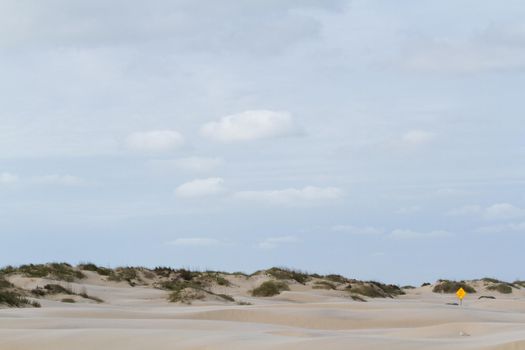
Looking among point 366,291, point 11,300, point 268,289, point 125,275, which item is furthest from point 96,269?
point 11,300

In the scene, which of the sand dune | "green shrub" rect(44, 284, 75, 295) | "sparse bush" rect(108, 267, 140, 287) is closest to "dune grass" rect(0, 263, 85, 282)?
"sparse bush" rect(108, 267, 140, 287)

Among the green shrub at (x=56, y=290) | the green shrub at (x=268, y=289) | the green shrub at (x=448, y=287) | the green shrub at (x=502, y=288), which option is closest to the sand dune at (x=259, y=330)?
the green shrub at (x=56, y=290)

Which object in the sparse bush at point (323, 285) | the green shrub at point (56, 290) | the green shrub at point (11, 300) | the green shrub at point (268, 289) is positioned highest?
the sparse bush at point (323, 285)

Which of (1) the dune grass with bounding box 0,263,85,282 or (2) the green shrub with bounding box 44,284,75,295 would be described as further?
(1) the dune grass with bounding box 0,263,85,282

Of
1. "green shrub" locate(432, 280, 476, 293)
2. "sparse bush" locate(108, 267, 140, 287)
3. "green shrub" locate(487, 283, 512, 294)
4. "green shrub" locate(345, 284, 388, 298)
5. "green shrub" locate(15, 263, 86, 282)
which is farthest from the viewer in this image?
"green shrub" locate(487, 283, 512, 294)

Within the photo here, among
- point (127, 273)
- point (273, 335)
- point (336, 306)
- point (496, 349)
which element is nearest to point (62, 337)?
point (273, 335)

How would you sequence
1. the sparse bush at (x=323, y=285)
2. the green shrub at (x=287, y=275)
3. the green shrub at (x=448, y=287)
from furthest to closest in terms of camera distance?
the green shrub at (x=448, y=287) < the green shrub at (x=287, y=275) < the sparse bush at (x=323, y=285)

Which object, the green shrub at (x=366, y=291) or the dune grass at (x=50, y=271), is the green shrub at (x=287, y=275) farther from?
the dune grass at (x=50, y=271)

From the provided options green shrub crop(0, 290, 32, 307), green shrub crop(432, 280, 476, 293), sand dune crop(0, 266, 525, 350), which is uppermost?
green shrub crop(432, 280, 476, 293)

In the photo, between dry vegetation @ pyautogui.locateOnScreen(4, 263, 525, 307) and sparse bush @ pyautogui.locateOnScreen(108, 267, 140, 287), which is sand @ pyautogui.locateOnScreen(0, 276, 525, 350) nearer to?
dry vegetation @ pyautogui.locateOnScreen(4, 263, 525, 307)

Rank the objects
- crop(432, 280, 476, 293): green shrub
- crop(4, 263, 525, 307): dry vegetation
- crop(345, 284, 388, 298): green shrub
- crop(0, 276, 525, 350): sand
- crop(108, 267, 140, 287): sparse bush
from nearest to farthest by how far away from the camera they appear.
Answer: crop(0, 276, 525, 350): sand < crop(4, 263, 525, 307): dry vegetation < crop(108, 267, 140, 287): sparse bush < crop(345, 284, 388, 298): green shrub < crop(432, 280, 476, 293): green shrub

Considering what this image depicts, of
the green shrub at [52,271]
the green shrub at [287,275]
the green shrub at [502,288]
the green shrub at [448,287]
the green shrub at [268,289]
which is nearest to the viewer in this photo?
the green shrub at [52,271]

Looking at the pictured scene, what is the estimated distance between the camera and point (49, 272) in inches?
876

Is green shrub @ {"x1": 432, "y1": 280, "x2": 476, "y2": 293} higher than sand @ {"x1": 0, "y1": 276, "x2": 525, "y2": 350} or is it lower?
higher
